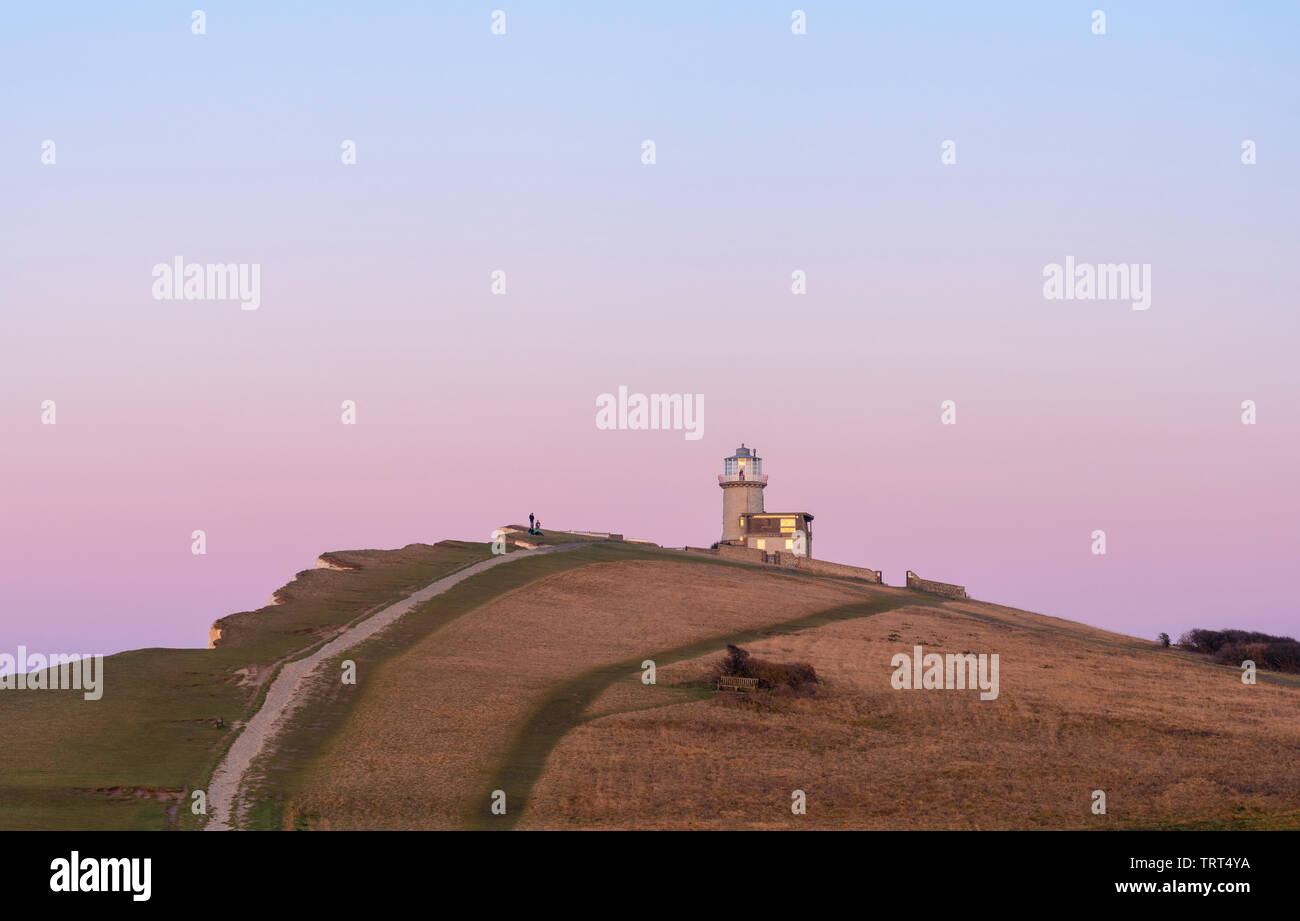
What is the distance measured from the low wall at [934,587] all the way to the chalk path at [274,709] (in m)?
39.7

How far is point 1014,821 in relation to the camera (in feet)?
145

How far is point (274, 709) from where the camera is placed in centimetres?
5397

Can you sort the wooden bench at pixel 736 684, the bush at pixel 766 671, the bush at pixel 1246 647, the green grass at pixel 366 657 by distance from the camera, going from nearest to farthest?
the green grass at pixel 366 657
the wooden bench at pixel 736 684
the bush at pixel 766 671
the bush at pixel 1246 647

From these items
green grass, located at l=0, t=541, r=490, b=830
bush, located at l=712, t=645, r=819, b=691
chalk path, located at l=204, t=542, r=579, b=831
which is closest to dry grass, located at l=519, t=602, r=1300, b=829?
bush, located at l=712, t=645, r=819, b=691

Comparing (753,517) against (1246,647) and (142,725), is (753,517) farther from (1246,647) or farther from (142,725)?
(142,725)

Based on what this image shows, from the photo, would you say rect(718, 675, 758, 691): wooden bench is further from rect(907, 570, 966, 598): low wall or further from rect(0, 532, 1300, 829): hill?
rect(907, 570, 966, 598): low wall

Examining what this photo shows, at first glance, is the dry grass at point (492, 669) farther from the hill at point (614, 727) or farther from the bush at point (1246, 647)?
the bush at point (1246, 647)

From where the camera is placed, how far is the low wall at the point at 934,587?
358ft

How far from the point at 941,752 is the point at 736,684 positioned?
11.6 metres

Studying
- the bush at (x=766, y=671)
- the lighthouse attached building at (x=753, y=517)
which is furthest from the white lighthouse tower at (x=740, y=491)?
the bush at (x=766, y=671)

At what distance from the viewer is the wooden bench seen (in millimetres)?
61938

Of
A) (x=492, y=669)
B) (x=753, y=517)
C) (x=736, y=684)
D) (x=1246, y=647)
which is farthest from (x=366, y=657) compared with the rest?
(x=753, y=517)

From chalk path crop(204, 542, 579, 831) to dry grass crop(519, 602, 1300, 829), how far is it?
907cm
